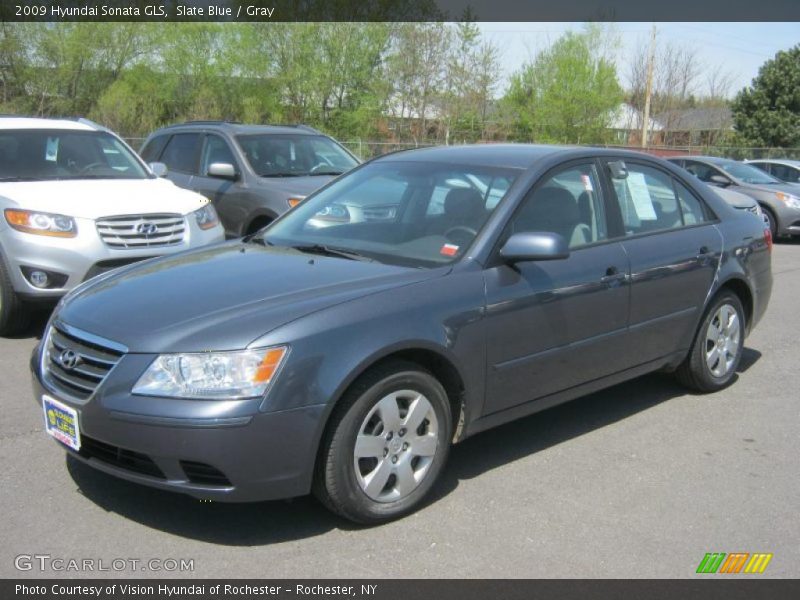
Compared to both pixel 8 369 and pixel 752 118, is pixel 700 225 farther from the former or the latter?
pixel 752 118

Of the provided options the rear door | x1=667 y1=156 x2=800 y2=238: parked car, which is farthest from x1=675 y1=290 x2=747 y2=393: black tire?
x1=667 y1=156 x2=800 y2=238: parked car

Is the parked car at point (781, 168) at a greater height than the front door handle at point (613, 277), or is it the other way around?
the parked car at point (781, 168)

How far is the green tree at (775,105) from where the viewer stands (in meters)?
41.2

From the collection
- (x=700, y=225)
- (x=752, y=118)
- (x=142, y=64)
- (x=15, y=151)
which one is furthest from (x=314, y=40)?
(x=700, y=225)

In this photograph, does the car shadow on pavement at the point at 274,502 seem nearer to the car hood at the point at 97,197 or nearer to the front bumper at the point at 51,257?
the front bumper at the point at 51,257

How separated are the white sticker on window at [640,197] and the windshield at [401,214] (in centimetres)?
99

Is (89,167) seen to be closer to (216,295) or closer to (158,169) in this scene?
(158,169)

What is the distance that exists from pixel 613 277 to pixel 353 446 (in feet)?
6.46

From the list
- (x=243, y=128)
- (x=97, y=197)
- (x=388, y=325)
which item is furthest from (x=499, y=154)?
(x=243, y=128)

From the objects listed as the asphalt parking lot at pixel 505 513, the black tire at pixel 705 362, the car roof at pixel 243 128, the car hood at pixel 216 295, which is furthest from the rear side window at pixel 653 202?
the car roof at pixel 243 128

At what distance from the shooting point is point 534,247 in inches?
161

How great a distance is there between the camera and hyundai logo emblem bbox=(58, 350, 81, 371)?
12.0ft

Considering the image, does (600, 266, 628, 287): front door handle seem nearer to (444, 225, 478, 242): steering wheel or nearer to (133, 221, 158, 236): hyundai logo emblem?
(444, 225, 478, 242): steering wheel

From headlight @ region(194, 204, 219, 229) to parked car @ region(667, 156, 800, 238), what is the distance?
9.87 meters
